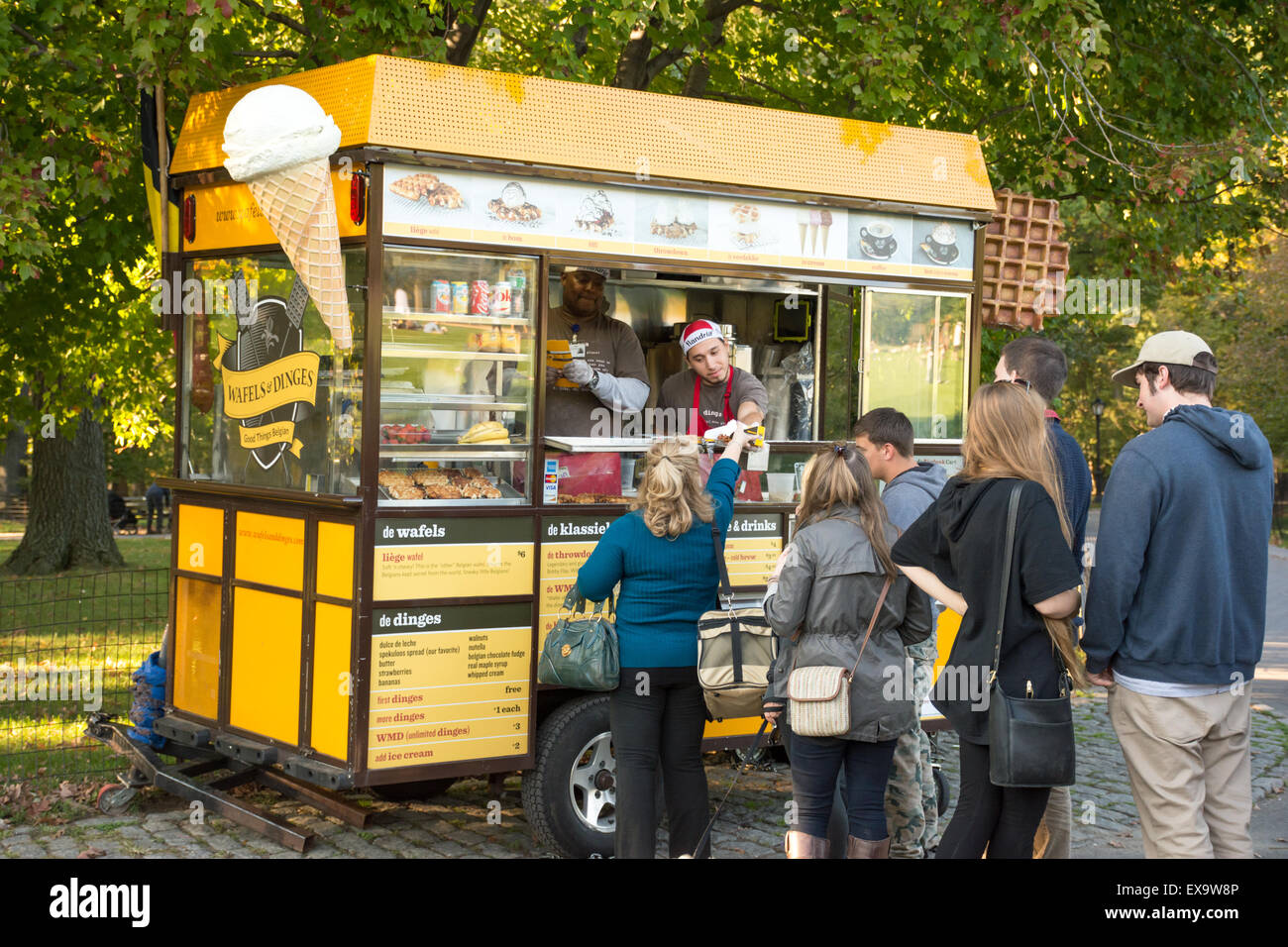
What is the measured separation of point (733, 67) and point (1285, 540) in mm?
23621

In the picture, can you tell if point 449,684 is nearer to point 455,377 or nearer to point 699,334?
point 455,377

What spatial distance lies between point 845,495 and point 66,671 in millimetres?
6286

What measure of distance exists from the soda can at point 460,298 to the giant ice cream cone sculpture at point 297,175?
0.47 m

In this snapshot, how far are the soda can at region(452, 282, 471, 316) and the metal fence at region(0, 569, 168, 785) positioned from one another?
3.01 m

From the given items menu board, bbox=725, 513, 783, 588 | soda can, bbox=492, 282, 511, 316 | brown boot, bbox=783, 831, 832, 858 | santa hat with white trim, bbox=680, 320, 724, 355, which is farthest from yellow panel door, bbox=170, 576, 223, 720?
brown boot, bbox=783, 831, 832, 858

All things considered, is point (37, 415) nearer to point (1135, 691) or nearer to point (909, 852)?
point (909, 852)

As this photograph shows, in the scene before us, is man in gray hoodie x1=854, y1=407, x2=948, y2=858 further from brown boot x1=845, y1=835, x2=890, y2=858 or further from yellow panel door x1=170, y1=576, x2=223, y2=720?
yellow panel door x1=170, y1=576, x2=223, y2=720

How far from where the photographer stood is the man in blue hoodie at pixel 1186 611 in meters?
4.12

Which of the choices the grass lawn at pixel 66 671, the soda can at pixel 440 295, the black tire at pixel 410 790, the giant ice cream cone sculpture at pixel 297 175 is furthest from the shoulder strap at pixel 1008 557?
the grass lawn at pixel 66 671

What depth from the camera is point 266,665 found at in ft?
19.8

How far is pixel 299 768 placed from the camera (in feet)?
18.6

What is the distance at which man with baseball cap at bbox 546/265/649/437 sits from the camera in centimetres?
707
